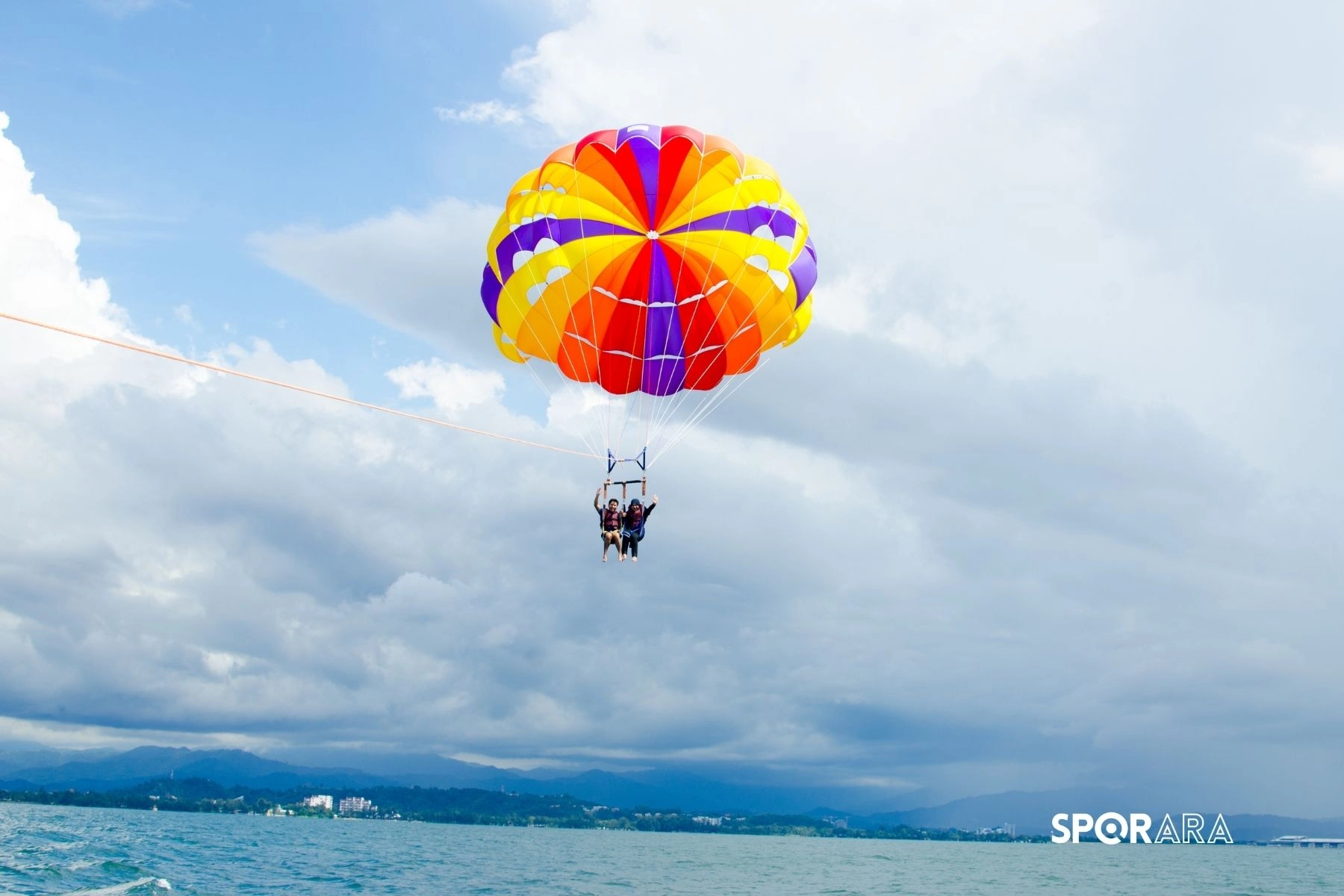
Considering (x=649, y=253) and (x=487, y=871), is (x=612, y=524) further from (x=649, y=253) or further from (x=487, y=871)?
(x=487, y=871)

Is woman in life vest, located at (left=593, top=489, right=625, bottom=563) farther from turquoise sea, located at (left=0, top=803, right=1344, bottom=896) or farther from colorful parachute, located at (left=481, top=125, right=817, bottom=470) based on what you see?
turquoise sea, located at (left=0, top=803, right=1344, bottom=896)

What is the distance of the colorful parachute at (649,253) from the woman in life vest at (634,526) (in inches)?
137

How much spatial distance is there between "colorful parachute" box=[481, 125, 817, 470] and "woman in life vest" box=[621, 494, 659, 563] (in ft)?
11.5

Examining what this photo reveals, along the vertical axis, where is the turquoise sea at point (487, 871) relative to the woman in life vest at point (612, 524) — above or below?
below

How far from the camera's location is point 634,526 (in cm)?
1955

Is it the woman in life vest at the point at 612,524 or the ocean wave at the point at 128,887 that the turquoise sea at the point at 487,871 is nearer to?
the ocean wave at the point at 128,887

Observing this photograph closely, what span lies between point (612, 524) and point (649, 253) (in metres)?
5.49

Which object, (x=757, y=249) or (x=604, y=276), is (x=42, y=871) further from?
(x=757, y=249)

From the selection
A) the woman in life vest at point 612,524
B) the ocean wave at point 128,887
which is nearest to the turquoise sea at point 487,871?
the ocean wave at point 128,887

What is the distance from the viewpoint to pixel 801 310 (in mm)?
23406

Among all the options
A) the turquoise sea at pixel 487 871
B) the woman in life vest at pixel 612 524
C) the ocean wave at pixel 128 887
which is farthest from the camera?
the turquoise sea at pixel 487 871

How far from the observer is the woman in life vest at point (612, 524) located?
765 inches

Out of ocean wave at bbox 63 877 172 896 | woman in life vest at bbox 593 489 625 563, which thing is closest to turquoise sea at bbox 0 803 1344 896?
ocean wave at bbox 63 877 172 896

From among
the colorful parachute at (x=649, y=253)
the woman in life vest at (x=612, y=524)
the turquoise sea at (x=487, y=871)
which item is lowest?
the turquoise sea at (x=487, y=871)
